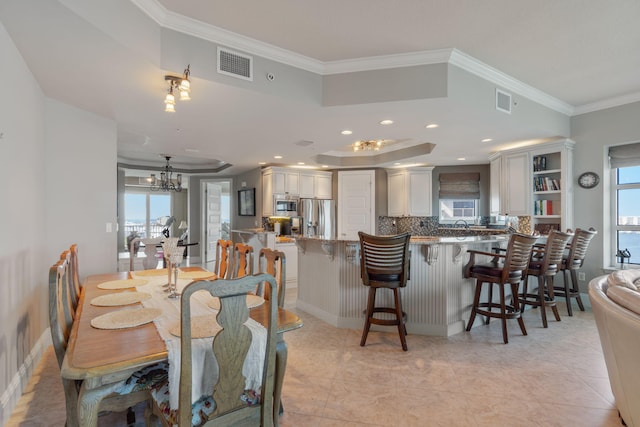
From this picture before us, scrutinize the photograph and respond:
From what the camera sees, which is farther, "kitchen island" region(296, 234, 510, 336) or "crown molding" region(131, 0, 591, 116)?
"kitchen island" region(296, 234, 510, 336)

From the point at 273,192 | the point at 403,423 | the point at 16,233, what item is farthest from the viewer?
the point at 273,192

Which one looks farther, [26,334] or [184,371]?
[26,334]

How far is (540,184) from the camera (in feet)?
15.9

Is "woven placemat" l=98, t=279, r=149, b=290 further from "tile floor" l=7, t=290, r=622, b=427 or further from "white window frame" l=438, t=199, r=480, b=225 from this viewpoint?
"white window frame" l=438, t=199, r=480, b=225

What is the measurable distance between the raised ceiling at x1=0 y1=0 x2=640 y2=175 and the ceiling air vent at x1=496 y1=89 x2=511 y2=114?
0.10 meters

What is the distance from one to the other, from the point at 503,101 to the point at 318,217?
160 inches

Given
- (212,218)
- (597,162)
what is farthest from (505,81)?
(212,218)

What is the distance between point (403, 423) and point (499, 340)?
179cm

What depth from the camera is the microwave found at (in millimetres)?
6340

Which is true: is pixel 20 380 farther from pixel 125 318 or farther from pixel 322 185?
pixel 322 185

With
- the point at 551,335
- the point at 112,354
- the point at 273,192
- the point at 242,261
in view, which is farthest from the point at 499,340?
the point at 273,192

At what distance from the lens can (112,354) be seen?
48.8 inches

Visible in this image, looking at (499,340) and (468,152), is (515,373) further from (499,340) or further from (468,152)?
(468,152)

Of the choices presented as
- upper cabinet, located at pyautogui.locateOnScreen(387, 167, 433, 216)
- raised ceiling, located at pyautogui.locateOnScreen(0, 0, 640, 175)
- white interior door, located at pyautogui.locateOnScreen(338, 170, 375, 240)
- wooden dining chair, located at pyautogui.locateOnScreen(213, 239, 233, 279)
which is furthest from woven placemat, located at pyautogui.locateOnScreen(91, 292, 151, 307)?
upper cabinet, located at pyautogui.locateOnScreen(387, 167, 433, 216)
